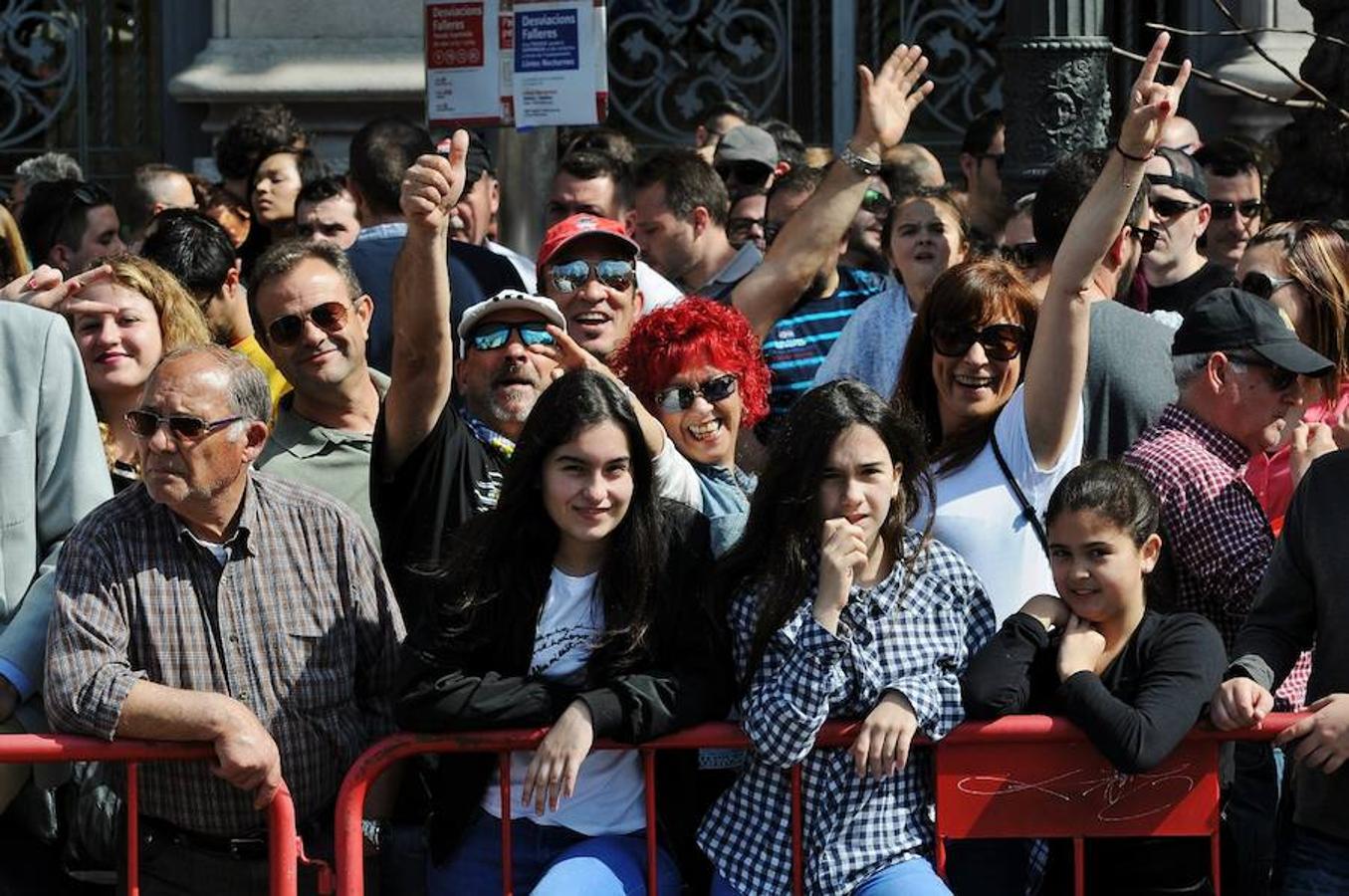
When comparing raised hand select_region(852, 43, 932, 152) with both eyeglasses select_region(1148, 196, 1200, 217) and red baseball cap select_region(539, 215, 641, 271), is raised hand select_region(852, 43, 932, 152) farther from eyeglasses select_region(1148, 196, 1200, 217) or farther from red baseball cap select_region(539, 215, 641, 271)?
eyeglasses select_region(1148, 196, 1200, 217)

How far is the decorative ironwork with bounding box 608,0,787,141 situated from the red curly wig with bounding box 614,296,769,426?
6.82m

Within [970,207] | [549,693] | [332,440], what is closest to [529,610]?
[549,693]

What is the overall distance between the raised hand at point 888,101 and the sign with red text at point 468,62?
1872 mm

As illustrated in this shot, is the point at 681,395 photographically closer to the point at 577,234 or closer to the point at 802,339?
the point at 577,234

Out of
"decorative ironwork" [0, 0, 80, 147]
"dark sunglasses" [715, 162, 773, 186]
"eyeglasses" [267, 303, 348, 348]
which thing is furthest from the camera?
"decorative ironwork" [0, 0, 80, 147]

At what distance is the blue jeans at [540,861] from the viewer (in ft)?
16.0

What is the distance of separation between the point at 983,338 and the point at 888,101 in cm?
132

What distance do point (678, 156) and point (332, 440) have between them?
113 inches

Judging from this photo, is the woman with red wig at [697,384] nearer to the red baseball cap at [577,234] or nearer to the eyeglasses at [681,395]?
the eyeglasses at [681,395]

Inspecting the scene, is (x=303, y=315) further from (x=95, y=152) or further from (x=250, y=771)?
(x=95, y=152)

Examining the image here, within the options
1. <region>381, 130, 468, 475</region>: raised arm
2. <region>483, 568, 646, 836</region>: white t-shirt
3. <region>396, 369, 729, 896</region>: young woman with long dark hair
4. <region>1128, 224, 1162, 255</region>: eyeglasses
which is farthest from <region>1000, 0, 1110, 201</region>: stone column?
<region>483, 568, 646, 836</region>: white t-shirt

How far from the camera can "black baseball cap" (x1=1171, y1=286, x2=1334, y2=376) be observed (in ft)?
18.4

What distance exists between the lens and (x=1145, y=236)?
6715 mm

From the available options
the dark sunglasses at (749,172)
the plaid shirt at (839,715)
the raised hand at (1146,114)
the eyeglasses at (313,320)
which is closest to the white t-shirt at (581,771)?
the plaid shirt at (839,715)
